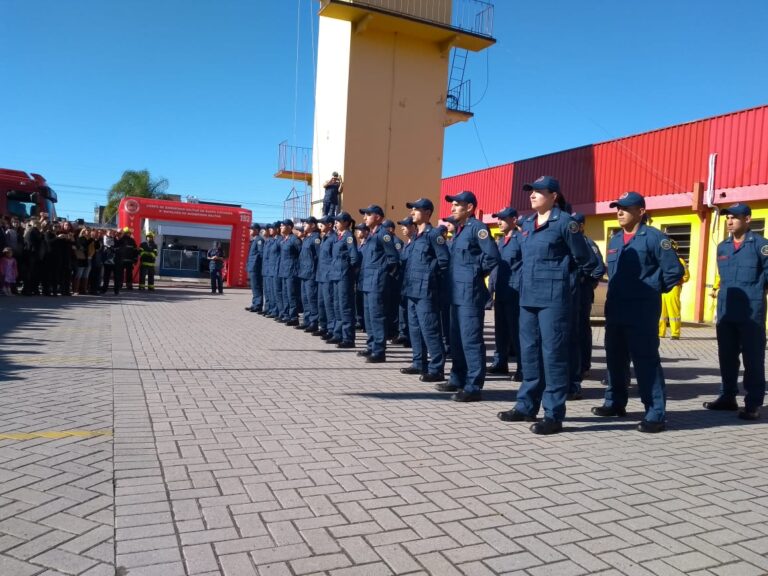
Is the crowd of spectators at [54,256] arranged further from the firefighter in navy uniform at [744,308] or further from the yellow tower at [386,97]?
the firefighter in navy uniform at [744,308]

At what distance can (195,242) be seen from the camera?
42.4 meters

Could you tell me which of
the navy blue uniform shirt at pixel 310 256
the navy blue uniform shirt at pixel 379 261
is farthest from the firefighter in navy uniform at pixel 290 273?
the navy blue uniform shirt at pixel 379 261

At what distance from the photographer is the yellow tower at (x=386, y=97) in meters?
16.0

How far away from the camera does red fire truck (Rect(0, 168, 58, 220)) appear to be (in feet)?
60.4

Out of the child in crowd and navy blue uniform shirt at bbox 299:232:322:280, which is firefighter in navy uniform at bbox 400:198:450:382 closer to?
navy blue uniform shirt at bbox 299:232:322:280

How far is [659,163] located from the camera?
17.1 m

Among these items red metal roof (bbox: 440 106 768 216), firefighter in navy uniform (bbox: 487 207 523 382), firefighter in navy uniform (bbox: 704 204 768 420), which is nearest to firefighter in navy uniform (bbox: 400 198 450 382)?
firefighter in navy uniform (bbox: 487 207 523 382)

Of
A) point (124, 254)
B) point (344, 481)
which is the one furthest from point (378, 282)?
point (124, 254)

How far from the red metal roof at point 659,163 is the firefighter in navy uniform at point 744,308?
9.92 metres

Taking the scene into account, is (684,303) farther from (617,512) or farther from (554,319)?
(617,512)

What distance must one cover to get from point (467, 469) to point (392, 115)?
13.9 m

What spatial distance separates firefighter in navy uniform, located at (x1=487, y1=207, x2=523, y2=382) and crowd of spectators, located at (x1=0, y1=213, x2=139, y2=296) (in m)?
11.4

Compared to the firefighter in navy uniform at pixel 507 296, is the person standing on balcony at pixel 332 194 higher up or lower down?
higher up

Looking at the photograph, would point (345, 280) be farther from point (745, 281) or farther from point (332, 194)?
point (332, 194)
